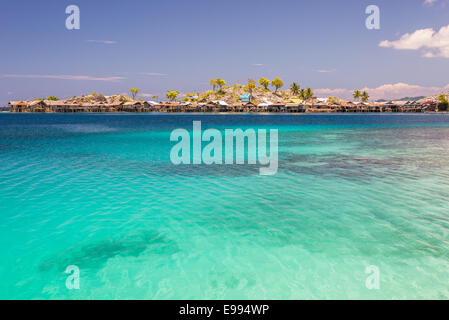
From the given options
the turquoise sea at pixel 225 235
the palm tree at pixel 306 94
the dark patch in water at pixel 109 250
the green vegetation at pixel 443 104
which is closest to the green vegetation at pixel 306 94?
the palm tree at pixel 306 94

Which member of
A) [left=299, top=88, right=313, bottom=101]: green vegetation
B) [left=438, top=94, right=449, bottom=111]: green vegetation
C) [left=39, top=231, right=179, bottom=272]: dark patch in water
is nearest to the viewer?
[left=39, top=231, right=179, bottom=272]: dark patch in water

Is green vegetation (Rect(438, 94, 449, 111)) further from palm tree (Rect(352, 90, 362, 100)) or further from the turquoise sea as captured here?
the turquoise sea

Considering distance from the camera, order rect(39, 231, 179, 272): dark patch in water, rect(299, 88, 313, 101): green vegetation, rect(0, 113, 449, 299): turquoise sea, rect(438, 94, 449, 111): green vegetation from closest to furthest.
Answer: rect(0, 113, 449, 299): turquoise sea, rect(39, 231, 179, 272): dark patch in water, rect(438, 94, 449, 111): green vegetation, rect(299, 88, 313, 101): green vegetation

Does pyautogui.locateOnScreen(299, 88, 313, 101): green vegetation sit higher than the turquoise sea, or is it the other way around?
pyautogui.locateOnScreen(299, 88, 313, 101): green vegetation

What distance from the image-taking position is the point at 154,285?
6414mm

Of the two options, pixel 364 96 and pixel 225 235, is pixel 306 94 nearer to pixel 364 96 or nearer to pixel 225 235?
pixel 364 96

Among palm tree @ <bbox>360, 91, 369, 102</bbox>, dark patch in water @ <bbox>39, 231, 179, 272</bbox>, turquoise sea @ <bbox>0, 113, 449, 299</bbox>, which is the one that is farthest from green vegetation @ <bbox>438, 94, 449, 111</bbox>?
dark patch in water @ <bbox>39, 231, 179, 272</bbox>

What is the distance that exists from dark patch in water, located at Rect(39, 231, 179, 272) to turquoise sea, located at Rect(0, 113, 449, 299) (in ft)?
0.09

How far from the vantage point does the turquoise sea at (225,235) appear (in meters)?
6.39

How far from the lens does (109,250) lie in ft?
25.5

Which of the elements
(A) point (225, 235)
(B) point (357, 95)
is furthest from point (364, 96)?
(A) point (225, 235)

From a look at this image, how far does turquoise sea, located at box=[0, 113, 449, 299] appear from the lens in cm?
639

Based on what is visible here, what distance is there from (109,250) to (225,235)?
316cm
